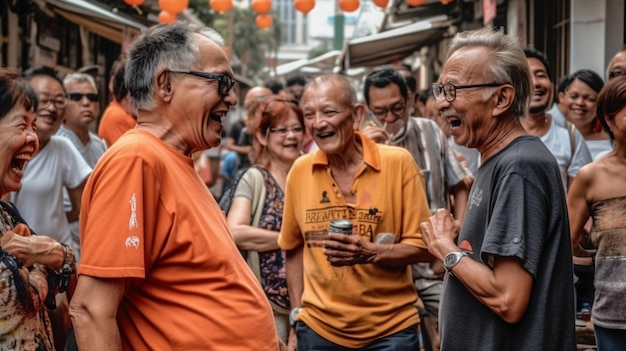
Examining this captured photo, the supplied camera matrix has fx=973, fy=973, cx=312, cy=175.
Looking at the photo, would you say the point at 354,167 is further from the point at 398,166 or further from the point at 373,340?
the point at 373,340

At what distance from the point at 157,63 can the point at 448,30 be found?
16.7 m

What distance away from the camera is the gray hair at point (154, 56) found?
3.30 m

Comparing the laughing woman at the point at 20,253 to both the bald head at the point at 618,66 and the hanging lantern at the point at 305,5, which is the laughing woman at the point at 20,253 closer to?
the bald head at the point at 618,66

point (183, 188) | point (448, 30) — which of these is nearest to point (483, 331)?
point (183, 188)

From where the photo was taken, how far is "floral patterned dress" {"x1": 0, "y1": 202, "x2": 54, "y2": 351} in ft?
11.1

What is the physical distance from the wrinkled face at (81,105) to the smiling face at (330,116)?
317 centimetres

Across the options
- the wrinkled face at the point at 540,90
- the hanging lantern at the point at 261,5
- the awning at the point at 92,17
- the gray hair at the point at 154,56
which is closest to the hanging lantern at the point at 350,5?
the hanging lantern at the point at 261,5

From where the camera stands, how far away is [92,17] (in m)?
14.5

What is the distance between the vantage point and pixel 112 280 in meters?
3.00

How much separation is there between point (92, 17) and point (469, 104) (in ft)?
38.3

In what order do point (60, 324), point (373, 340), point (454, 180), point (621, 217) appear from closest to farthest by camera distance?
1. point (60, 324)
2. point (621, 217)
3. point (373, 340)
4. point (454, 180)

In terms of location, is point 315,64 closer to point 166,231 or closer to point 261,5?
point 261,5

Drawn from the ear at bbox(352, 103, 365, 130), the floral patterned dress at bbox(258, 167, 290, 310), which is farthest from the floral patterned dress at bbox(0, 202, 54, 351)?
the floral patterned dress at bbox(258, 167, 290, 310)

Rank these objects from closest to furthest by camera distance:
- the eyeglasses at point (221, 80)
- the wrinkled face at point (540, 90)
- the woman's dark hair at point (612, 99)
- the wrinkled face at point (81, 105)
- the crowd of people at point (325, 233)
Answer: the crowd of people at point (325, 233), the eyeglasses at point (221, 80), the woman's dark hair at point (612, 99), the wrinkled face at point (540, 90), the wrinkled face at point (81, 105)
